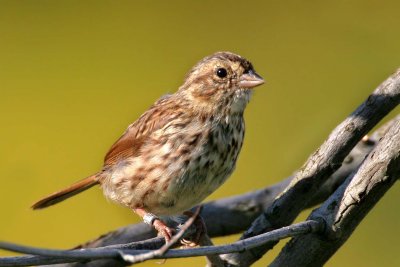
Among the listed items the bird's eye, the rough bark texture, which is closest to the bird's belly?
the bird's eye

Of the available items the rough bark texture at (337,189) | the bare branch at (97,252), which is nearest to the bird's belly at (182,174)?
the rough bark texture at (337,189)

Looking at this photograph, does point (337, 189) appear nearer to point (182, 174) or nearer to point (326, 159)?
point (326, 159)

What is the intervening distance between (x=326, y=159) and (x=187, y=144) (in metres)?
0.68

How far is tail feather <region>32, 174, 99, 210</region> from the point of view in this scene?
12.7 ft

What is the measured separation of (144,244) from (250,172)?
59.0 inches

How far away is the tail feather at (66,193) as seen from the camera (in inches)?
152

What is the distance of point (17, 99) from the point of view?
4031mm

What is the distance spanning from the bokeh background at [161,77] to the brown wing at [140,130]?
0.21 m

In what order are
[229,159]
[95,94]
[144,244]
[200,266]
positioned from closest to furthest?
[144,244], [229,159], [200,266], [95,94]

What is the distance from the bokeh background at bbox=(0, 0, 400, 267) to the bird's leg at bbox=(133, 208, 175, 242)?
0.37 metres

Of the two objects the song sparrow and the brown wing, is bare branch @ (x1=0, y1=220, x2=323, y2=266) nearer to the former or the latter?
the song sparrow

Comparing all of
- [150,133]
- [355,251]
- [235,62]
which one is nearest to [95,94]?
[150,133]

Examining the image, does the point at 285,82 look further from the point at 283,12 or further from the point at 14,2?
the point at 14,2

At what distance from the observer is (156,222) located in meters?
3.46
